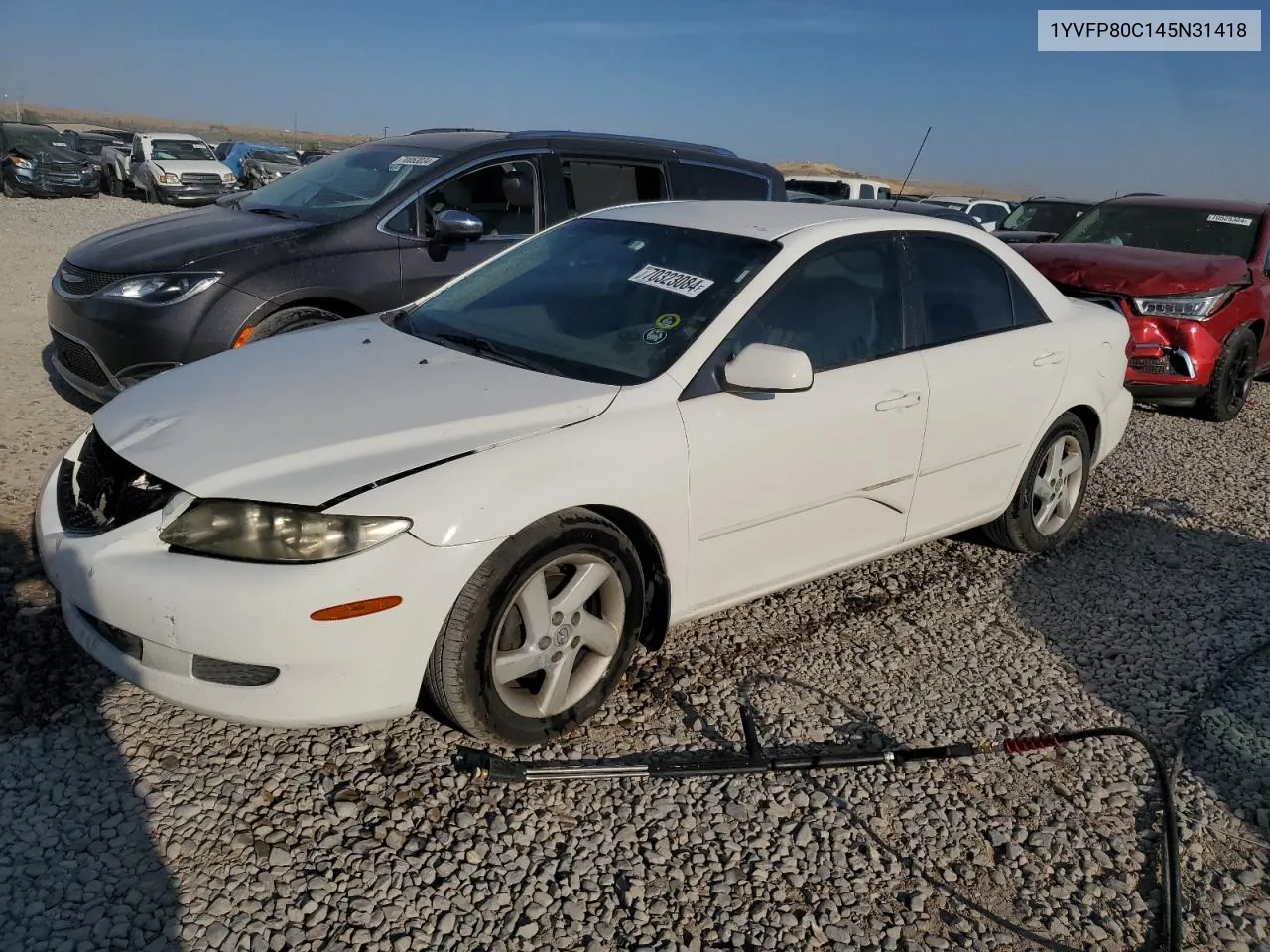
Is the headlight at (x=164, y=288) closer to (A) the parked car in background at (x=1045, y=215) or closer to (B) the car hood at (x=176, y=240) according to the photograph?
(B) the car hood at (x=176, y=240)

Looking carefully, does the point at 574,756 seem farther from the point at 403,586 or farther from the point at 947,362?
the point at 947,362

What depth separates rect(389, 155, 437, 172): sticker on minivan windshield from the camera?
598 centimetres

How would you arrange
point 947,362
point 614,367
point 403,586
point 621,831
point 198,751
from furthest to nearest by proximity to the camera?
point 947,362 < point 614,367 < point 198,751 < point 621,831 < point 403,586

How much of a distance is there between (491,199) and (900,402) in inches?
134

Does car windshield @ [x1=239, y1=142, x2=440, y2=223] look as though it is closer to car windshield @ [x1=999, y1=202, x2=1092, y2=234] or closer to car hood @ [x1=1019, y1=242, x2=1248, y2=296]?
car hood @ [x1=1019, y1=242, x2=1248, y2=296]

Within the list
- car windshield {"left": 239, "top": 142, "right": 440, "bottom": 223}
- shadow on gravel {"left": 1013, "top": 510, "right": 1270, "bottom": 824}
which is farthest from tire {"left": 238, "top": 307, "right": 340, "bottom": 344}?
shadow on gravel {"left": 1013, "top": 510, "right": 1270, "bottom": 824}

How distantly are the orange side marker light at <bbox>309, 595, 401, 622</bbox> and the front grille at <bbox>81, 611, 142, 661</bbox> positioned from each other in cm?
58

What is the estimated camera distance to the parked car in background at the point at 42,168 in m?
22.2

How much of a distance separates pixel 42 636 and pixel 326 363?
1317mm

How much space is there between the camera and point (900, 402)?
3684 millimetres

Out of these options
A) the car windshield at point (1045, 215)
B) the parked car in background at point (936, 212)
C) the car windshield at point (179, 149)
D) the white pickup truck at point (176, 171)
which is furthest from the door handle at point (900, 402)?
the car windshield at point (179, 149)

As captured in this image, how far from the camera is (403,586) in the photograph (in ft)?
8.32

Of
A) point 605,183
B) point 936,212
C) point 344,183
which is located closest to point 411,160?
point 344,183

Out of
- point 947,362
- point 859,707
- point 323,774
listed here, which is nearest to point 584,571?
point 323,774
